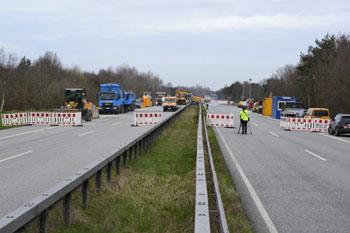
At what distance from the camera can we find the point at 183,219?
6.32 meters

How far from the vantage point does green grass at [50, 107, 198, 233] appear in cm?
589

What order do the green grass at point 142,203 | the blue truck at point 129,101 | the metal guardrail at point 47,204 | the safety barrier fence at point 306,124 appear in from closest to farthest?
the metal guardrail at point 47,204 → the green grass at point 142,203 → the safety barrier fence at point 306,124 → the blue truck at point 129,101

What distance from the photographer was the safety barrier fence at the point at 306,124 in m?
30.4

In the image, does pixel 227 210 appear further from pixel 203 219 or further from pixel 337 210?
pixel 203 219

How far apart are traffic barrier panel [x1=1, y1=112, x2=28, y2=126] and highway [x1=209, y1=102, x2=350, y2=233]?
18061mm

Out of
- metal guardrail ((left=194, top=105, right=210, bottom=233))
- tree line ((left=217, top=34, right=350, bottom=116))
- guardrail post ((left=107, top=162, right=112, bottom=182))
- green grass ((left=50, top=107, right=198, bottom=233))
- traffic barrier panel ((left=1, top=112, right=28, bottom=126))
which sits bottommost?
traffic barrier panel ((left=1, top=112, right=28, bottom=126))

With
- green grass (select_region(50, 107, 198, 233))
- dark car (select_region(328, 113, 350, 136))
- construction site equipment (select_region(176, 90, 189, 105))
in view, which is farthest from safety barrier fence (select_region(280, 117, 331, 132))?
construction site equipment (select_region(176, 90, 189, 105))

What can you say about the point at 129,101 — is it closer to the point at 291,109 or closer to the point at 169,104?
the point at 169,104

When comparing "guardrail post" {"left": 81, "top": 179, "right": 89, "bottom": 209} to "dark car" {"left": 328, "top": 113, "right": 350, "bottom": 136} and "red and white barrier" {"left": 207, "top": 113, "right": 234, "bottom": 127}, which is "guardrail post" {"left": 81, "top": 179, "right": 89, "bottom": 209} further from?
"red and white barrier" {"left": 207, "top": 113, "right": 234, "bottom": 127}

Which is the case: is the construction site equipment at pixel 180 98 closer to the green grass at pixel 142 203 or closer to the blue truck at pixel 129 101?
the blue truck at pixel 129 101

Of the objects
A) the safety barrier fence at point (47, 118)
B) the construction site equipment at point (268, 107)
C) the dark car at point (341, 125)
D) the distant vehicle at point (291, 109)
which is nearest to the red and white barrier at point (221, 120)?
the dark car at point (341, 125)

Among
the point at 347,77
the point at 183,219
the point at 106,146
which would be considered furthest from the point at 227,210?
the point at 347,77

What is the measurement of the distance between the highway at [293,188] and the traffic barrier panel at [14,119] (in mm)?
18061

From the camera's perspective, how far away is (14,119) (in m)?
29.0
